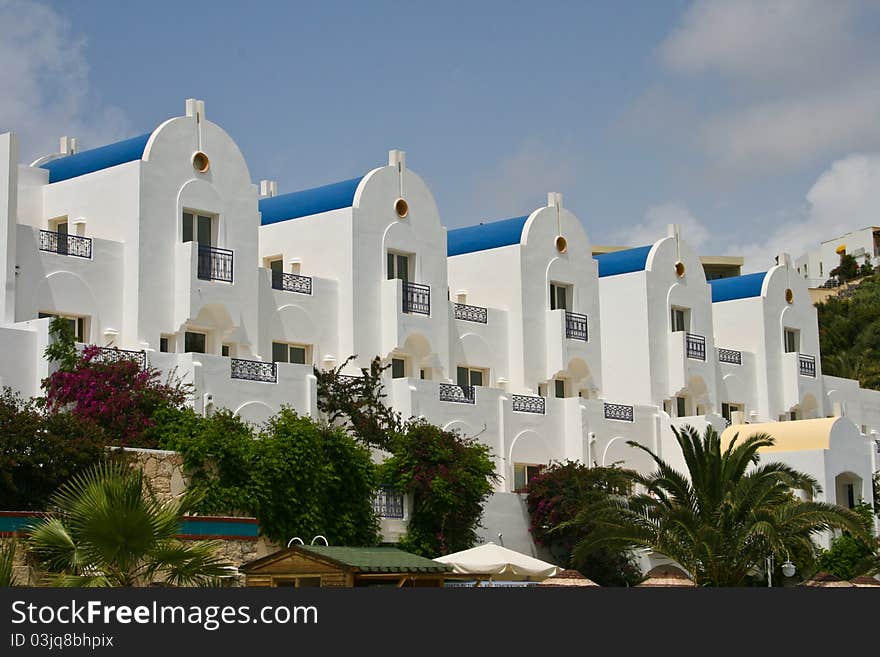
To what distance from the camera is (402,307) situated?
4303cm

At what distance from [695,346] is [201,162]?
842 inches

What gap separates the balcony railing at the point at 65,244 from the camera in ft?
116

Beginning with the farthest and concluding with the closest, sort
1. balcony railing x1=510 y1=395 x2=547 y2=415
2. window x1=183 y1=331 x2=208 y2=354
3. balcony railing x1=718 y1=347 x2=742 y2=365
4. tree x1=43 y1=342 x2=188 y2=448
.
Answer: balcony railing x1=718 y1=347 x2=742 y2=365
balcony railing x1=510 y1=395 x2=547 y2=415
window x1=183 y1=331 x2=208 y2=354
tree x1=43 y1=342 x2=188 y2=448

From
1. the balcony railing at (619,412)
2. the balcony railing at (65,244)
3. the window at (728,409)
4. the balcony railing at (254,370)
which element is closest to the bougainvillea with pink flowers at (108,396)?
the balcony railing at (254,370)

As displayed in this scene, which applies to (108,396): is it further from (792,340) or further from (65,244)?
(792,340)

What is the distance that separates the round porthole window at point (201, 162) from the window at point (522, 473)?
12.8m

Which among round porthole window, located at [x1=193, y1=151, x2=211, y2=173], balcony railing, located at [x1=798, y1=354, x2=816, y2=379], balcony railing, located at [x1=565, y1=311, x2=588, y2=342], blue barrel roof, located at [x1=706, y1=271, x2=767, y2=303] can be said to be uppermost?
round porthole window, located at [x1=193, y1=151, x2=211, y2=173]

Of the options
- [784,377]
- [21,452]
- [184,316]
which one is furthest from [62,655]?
[784,377]

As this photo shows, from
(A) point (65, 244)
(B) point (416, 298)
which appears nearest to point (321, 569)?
(A) point (65, 244)

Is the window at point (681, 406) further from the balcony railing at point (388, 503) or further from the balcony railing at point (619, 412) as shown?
the balcony railing at point (388, 503)

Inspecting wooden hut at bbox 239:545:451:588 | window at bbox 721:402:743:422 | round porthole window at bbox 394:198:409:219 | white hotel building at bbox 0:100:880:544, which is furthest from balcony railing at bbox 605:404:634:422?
wooden hut at bbox 239:545:451:588

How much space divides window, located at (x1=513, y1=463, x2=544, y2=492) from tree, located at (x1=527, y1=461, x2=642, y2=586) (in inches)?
102

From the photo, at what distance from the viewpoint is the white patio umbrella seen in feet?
100

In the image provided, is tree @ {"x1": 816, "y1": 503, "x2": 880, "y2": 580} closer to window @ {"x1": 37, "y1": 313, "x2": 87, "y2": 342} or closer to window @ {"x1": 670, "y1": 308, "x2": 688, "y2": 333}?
window @ {"x1": 670, "y1": 308, "x2": 688, "y2": 333}
